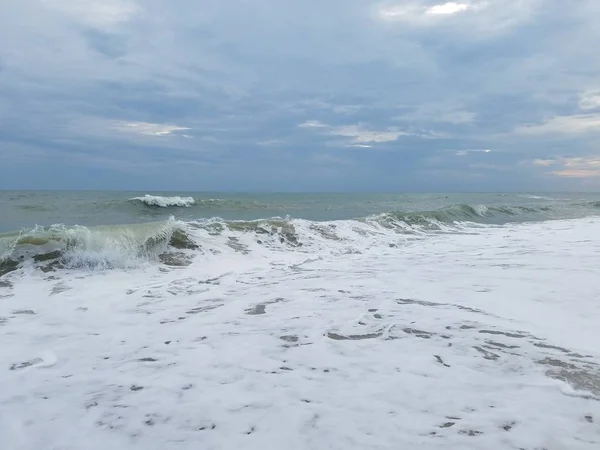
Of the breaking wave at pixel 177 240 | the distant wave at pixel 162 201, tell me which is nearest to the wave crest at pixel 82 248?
the breaking wave at pixel 177 240

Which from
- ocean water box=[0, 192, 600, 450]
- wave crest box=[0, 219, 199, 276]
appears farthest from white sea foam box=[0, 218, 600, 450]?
wave crest box=[0, 219, 199, 276]

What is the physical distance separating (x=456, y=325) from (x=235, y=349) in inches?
72.6

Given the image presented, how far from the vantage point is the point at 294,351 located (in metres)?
3.32

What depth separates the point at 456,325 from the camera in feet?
12.3

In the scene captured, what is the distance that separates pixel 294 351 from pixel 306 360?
21 centimetres

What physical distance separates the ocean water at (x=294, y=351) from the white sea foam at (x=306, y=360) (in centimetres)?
1

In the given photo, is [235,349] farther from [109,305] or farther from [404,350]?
[109,305]

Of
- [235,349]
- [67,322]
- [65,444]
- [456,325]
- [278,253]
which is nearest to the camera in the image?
[65,444]

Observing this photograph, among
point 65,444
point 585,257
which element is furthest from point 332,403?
point 585,257

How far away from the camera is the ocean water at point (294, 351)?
221 centimetres

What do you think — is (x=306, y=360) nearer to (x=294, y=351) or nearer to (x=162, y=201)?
(x=294, y=351)

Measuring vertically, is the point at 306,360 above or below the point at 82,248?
below

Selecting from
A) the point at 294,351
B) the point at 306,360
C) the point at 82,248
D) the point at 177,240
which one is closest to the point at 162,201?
the point at 177,240

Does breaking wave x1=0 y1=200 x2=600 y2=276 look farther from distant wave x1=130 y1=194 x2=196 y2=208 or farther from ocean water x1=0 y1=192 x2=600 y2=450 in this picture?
distant wave x1=130 y1=194 x2=196 y2=208
